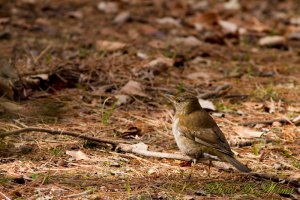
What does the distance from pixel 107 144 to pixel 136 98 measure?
1208 millimetres

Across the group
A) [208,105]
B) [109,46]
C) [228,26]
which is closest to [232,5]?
[228,26]

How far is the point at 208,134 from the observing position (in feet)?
13.4

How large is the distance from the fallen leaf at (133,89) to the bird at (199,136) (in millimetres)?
1187

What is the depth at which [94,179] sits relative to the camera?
12.4ft

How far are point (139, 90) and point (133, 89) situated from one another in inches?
2.4

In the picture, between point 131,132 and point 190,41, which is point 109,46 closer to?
point 190,41

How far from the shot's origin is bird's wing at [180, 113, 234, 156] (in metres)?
3.97

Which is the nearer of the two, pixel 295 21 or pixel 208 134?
pixel 208 134

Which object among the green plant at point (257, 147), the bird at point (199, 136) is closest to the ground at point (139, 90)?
the green plant at point (257, 147)

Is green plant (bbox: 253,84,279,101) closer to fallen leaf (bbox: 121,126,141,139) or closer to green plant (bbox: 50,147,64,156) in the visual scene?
fallen leaf (bbox: 121,126,141,139)

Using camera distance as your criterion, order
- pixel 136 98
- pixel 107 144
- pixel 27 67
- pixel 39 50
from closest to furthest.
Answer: pixel 107 144 → pixel 136 98 → pixel 27 67 → pixel 39 50

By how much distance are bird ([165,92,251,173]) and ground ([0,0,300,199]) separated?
0.13m

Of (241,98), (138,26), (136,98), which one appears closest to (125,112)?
(136,98)

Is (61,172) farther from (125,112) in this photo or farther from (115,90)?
(115,90)
